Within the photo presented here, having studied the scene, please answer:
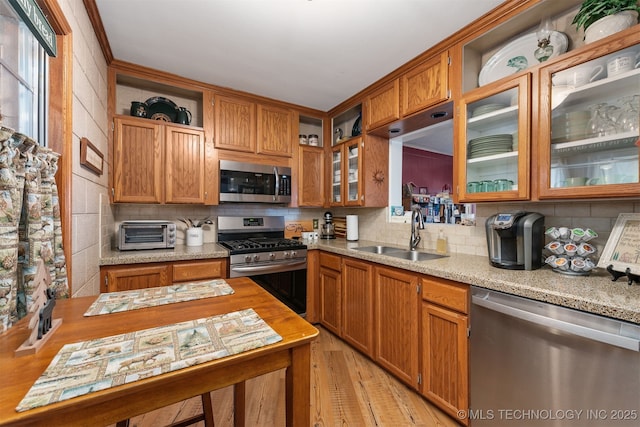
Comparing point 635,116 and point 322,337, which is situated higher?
point 635,116

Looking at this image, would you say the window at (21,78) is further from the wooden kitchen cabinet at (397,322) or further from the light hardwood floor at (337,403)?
the wooden kitchen cabinet at (397,322)

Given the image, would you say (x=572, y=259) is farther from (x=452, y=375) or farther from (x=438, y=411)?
(x=438, y=411)

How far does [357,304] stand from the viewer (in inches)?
88.7

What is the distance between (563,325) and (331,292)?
1772mm

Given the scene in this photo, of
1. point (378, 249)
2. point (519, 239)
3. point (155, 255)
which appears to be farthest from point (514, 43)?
point (155, 255)

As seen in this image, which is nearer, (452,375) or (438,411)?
(452,375)

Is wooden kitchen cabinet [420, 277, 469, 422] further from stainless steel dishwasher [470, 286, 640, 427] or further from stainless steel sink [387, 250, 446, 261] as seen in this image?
stainless steel sink [387, 250, 446, 261]

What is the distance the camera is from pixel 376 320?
2066mm

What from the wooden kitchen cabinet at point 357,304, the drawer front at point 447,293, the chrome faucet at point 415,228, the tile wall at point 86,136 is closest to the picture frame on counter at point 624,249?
the drawer front at point 447,293

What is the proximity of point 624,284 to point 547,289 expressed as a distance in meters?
0.37

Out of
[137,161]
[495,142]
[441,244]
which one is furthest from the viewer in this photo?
[137,161]

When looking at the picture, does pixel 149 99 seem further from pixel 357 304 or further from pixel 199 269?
pixel 357 304

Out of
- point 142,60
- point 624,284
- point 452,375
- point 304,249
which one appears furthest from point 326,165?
point 624,284

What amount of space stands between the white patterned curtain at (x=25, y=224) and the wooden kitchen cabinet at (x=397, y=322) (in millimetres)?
→ 1777
